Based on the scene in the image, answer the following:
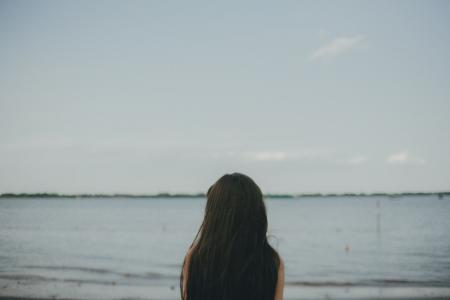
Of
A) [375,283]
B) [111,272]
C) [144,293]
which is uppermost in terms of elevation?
[144,293]

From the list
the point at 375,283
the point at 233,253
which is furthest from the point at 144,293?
the point at 375,283

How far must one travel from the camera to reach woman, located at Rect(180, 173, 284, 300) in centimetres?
197

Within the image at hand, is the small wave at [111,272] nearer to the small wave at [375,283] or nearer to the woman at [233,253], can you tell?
the small wave at [375,283]

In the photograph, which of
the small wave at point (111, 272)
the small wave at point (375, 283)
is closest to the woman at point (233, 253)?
the small wave at point (375, 283)

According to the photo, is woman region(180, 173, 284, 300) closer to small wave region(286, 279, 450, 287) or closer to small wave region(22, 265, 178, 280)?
small wave region(286, 279, 450, 287)

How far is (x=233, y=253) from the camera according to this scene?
79.4 inches

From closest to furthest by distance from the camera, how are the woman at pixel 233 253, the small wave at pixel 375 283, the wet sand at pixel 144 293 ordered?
the woman at pixel 233 253
the wet sand at pixel 144 293
the small wave at pixel 375 283

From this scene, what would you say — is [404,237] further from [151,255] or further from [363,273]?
[151,255]

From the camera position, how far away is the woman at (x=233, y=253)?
1970 mm

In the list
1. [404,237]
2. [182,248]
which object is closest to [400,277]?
[182,248]

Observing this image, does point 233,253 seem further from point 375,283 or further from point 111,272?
point 111,272

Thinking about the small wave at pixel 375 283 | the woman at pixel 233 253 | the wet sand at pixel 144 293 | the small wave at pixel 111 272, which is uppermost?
the woman at pixel 233 253

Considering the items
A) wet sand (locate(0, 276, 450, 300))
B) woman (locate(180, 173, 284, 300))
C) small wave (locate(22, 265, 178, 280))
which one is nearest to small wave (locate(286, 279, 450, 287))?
wet sand (locate(0, 276, 450, 300))

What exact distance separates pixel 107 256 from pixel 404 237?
2258 cm
